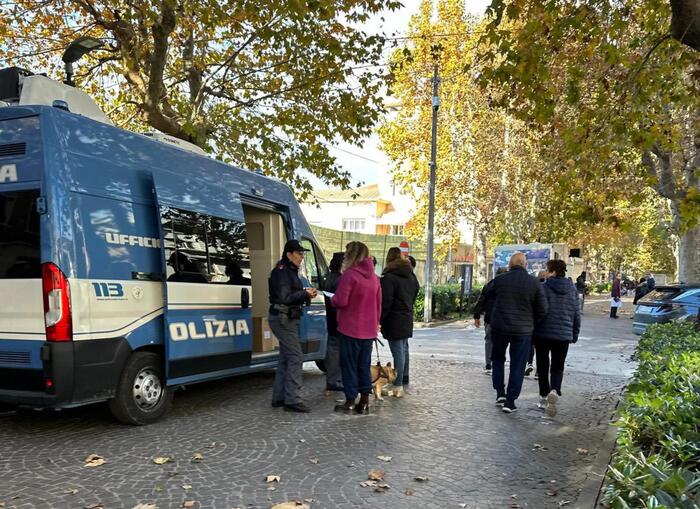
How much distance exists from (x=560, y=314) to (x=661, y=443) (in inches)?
138

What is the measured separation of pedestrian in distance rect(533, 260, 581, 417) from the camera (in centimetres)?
685

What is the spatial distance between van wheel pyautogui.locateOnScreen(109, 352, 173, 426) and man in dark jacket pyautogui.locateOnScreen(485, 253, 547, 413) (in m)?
3.73

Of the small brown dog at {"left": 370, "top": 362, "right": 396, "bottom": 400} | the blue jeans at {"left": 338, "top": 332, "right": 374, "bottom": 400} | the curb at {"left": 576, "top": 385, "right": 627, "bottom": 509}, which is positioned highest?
the blue jeans at {"left": 338, "top": 332, "right": 374, "bottom": 400}

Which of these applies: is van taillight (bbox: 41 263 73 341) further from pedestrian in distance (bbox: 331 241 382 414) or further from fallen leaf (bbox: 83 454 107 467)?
pedestrian in distance (bbox: 331 241 382 414)

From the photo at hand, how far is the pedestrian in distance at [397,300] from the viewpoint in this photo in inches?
288

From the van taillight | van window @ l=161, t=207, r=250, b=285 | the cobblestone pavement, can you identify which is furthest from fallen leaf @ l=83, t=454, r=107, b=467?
van window @ l=161, t=207, r=250, b=285

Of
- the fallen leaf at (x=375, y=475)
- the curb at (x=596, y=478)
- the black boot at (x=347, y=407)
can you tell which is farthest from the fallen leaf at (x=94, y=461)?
the curb at (x=596, y=478)

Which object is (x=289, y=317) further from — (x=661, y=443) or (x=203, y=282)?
(x=661, y=443)

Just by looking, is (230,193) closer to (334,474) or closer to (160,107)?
(334,474)

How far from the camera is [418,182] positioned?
2700cm

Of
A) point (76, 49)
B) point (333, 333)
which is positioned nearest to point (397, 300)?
point (333, 333)

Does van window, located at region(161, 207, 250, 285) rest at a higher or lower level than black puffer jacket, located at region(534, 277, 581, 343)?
higher

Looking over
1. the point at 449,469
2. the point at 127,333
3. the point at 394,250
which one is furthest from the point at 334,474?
the point at 394,250

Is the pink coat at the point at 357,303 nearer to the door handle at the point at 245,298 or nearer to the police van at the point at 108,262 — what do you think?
the door handle at the point at 245,298
